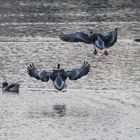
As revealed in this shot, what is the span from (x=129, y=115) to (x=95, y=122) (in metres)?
0.60

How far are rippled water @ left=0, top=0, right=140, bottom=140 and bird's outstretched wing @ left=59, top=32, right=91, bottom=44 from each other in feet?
0.68

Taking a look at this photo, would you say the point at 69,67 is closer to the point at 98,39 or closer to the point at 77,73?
the point at 98,39

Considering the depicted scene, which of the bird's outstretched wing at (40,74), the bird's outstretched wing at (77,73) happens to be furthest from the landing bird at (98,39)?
the bird's outstretched wing at (40,74)

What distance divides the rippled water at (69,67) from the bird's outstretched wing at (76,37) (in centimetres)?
21

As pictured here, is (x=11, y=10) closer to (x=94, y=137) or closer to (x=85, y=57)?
(x=85, y=57)

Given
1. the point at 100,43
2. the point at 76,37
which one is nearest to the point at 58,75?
the point at 100,43

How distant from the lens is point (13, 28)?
56.7 feet

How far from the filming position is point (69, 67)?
535 inches

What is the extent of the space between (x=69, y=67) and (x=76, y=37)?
126 cm

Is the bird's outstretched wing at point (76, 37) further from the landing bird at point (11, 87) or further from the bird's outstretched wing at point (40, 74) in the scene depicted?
the landing bird at point (11, 87)

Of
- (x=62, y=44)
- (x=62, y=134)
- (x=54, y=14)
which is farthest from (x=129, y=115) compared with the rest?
(x=54, y=14)

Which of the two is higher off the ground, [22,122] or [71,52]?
[71,52]

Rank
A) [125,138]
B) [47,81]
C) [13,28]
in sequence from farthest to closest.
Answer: [13,28], [47,81], [125,138]

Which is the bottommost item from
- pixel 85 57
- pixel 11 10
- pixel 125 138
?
pixel 125 138
